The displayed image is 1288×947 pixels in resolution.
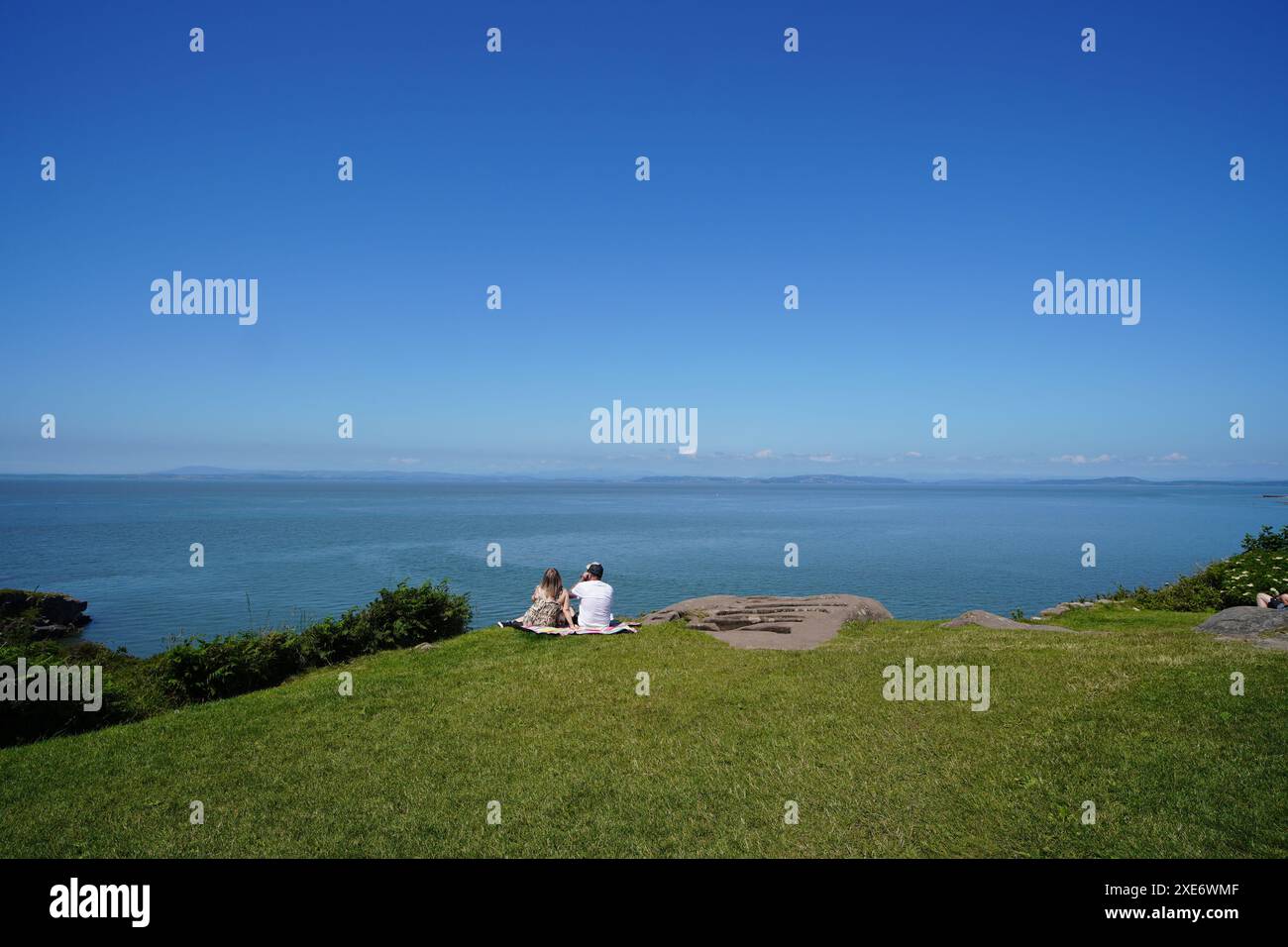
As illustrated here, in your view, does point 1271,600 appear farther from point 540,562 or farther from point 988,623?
point 540,562

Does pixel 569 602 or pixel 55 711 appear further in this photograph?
pixel 569 602

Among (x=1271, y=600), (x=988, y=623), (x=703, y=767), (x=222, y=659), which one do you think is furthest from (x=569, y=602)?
(x=1271, y=600)

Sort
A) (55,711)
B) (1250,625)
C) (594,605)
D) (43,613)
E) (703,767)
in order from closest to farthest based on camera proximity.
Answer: (703,767) < (55,711) < (1250,625) < (594,605) < (43,613)

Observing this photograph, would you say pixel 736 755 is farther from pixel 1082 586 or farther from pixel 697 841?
pixel 1082 586

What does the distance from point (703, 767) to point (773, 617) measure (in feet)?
38.6

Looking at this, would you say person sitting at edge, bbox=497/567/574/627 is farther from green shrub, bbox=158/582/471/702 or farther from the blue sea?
the blue sea

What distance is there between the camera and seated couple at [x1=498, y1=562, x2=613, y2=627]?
61.9ft

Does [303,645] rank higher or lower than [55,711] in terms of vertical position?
lower

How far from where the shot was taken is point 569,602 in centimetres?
1931

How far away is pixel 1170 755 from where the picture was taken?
8.98 m

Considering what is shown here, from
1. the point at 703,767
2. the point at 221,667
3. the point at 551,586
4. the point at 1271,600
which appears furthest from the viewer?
the point at 1271,600

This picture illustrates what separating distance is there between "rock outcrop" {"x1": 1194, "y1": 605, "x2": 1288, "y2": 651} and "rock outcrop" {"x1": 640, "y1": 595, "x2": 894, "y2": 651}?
8.10 m

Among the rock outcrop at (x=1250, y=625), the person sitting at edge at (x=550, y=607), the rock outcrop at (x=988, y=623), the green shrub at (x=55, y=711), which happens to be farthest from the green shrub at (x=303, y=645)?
the rock outcrop at (x=1250, y=625)

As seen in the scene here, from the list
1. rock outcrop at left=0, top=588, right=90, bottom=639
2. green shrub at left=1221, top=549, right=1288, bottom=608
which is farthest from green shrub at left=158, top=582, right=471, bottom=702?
green shrub at left=1221, top=549, right=1288, bottom=608
